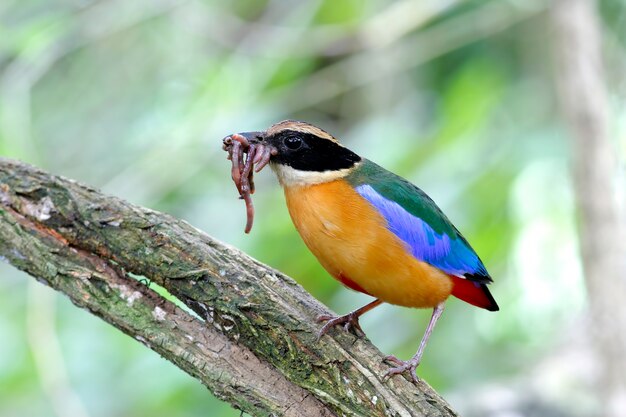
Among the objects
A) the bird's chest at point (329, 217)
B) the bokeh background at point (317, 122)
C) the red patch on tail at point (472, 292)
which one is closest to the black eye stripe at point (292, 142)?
the bird's chest at point (329, 217)

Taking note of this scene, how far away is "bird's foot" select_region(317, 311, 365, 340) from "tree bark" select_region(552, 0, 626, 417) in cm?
213

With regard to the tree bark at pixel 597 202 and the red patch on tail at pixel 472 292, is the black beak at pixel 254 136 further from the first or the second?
the tree bark at pixel 597 202

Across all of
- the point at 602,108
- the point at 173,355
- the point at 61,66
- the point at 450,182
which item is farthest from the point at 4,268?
the point at 602,108

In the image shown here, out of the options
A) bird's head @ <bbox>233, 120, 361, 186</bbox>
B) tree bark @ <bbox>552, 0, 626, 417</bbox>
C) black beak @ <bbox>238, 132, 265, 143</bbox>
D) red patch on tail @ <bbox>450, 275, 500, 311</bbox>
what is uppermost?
tree bark @ <bbox>552, 0, 626, 417</bbox>

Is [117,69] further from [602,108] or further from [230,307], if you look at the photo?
[230,307]

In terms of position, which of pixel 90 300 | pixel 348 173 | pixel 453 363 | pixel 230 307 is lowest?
pixel 90 300

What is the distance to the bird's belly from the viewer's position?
3.10 metres

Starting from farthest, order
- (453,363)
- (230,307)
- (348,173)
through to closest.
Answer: (453,363)
(348,173)
(230,307)

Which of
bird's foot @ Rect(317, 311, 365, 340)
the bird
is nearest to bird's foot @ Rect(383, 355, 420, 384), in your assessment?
the bird

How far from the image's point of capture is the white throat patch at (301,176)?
3252mm

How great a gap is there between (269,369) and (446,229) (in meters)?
0.96

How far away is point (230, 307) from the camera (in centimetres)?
293

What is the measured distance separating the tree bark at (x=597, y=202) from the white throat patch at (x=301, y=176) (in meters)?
2.06

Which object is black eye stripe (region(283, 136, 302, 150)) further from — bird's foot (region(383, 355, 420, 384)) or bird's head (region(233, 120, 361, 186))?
bird's foot (region(383, 355, 420, 384))
